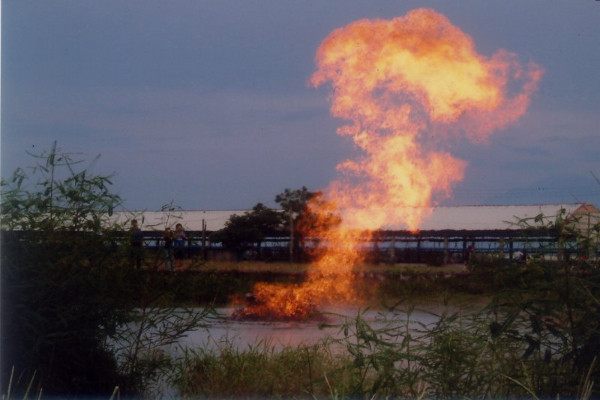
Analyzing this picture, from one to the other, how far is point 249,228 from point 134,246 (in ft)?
17.0

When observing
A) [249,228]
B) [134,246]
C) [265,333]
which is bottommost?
[265,333]

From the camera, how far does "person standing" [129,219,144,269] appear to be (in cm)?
615

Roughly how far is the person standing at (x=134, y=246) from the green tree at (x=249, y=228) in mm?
3330

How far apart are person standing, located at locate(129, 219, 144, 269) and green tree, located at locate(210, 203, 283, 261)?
10.9 ft

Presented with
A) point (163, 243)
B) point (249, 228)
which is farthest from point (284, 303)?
point (249, 228)

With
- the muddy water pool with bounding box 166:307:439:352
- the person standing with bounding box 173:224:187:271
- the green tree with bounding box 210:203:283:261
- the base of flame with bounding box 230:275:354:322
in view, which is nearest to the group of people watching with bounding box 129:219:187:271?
the person standing with bounding box 173:224:187:271

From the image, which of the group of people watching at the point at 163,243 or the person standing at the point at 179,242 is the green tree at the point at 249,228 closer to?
the person standing at the point at 179,242

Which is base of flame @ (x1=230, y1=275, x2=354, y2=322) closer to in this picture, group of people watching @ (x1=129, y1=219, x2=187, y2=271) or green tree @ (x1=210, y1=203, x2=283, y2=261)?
green tree @ (x1=210, y1=203, x2=283, y2=261)

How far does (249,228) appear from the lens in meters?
11.6

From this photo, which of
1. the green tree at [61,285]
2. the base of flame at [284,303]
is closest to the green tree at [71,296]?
the green tree at [61,285]

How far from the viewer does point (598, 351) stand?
4.69 metres

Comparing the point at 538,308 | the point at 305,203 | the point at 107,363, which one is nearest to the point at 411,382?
the point at 538,308

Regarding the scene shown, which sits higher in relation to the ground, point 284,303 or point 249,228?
point 249,228

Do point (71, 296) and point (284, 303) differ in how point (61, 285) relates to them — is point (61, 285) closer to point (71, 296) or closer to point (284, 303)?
point (71, 296)
